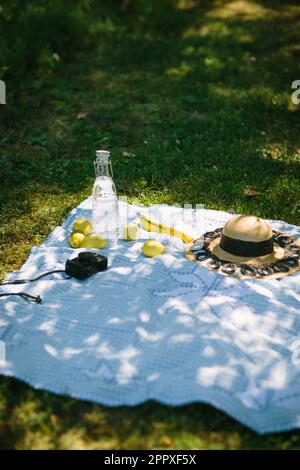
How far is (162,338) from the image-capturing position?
3281 millimetres

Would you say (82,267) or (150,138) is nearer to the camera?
(82,267)

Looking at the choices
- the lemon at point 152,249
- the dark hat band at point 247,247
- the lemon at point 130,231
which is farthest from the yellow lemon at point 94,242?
the dark hat band at point 247,247

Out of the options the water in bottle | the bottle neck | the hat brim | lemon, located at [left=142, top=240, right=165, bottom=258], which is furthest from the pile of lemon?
the bottle neck

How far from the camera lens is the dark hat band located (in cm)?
397

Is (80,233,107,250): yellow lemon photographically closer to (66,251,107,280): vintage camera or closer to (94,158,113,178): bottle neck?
(66,251,107,280): vintage camera

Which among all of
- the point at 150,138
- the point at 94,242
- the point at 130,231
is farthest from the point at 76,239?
the point at 150,138

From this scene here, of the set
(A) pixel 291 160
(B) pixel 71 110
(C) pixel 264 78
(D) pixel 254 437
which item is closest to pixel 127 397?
(D) pixel 254 437

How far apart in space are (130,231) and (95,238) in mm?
316

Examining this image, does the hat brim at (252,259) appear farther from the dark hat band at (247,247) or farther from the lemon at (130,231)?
the lemon at (130,231)

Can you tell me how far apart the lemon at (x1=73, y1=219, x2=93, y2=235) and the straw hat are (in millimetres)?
936

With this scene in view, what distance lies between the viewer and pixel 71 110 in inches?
295

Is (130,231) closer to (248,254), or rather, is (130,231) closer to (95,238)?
(95,238)

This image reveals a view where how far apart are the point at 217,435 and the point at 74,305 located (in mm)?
1296

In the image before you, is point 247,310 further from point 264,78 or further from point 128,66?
point 128,66
